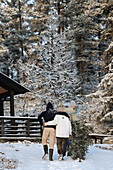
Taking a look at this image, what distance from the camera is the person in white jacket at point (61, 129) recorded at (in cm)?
866

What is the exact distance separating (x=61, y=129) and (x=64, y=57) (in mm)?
16196

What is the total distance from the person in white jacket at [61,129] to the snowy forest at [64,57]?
5.96 meters

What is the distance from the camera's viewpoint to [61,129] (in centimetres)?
866

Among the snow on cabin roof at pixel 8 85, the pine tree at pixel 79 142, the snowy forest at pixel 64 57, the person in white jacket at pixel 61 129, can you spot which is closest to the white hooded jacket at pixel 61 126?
the person in white jacket at pixel 61 129

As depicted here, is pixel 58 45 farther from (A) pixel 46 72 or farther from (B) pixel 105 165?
(B) pixel 105 165

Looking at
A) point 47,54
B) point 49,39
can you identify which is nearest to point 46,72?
point 47,54

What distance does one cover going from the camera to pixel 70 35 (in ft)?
92.2

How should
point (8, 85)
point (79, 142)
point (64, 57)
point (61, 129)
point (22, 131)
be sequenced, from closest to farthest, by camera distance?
point (61, 129), point (79, 142), point (22, 131), point (8, 85), point (64, 57)

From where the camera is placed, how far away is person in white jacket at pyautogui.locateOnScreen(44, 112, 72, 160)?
8.66m

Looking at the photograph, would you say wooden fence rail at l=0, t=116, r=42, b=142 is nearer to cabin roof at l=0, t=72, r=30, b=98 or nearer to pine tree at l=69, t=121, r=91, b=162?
cabin roof at l=0, t=72, r=30, b=98

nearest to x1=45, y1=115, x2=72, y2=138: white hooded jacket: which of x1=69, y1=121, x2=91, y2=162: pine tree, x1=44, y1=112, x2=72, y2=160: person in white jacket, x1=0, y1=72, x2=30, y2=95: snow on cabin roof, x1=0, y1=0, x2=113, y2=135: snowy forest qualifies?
x1=44, y1=112, x2=72, y2=160: person in white jacket

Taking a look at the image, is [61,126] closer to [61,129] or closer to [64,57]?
[61,129]

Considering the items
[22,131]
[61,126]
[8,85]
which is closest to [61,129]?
[61,126]

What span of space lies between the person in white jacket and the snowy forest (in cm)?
596
